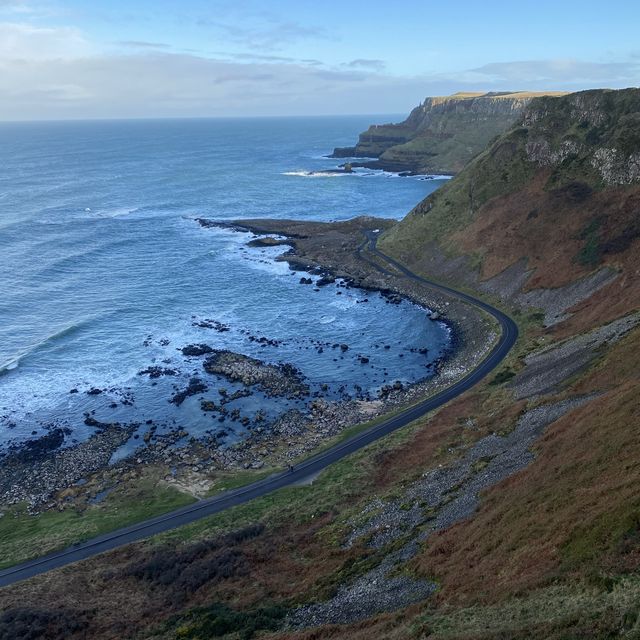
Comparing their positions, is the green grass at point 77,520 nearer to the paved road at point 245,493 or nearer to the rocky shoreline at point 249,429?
the paved road at point 245,493

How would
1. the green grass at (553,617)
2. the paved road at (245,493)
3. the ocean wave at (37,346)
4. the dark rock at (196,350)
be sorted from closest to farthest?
the green grass at (553,617)
the paved road at (245,493)
the ocean wave at (37,346)
the dark rock at (196,350)

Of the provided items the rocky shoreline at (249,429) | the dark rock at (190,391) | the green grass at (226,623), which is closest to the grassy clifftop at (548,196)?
the rocky shoreline at (249,429)

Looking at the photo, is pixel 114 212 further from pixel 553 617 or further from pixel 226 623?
pixel 553 617

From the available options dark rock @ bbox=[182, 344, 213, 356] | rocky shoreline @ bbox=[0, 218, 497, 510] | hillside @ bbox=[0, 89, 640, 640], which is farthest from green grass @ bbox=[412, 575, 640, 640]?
dark rock @ bbox=[182, 344, 213, 356]

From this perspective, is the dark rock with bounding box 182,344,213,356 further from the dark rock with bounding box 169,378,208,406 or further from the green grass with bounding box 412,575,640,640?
the green grass with bounding box 412,575,640,640

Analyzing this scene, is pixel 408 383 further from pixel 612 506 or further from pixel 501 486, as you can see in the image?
pixel 612 506

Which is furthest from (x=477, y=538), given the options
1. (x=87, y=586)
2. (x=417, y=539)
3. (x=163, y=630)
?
(x=87, y=586)
